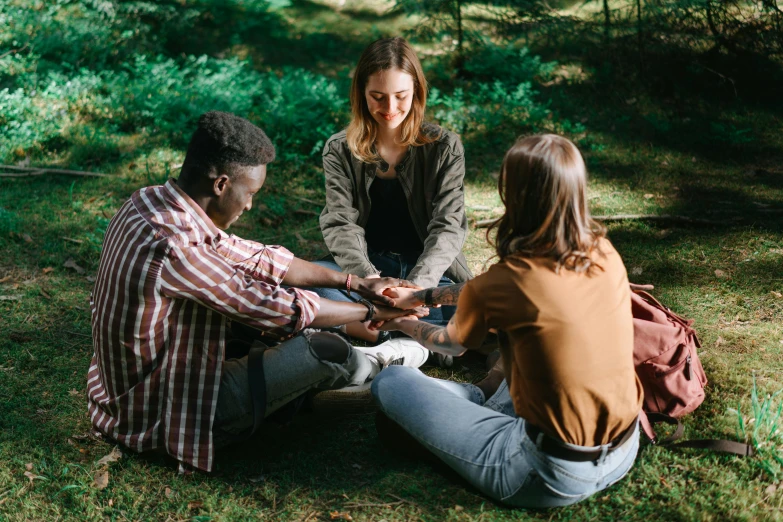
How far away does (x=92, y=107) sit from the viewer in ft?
25.6

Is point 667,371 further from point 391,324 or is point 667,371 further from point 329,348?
point 329,348

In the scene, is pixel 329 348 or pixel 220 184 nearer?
pixel 220 184

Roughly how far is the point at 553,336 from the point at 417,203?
6.87 feet

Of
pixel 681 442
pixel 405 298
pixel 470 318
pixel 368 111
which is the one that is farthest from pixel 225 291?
pixel 681 442

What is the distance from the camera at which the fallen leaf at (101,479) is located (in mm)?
3205

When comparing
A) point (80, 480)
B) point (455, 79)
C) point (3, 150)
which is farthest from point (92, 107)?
point (80, 480)

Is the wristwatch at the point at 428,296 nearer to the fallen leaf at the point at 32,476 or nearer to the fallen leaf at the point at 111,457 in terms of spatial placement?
the fallen leaf at the point at 111,457

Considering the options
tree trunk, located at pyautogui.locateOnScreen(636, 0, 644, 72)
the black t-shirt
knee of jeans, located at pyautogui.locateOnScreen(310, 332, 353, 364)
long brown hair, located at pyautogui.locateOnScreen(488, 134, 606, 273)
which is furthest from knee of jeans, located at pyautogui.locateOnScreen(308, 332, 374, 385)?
tree trunk, located at pyautogui.locateOnScreen(636, 0, 644, 72)

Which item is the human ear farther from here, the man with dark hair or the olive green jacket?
the olive green jacket

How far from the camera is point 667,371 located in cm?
323

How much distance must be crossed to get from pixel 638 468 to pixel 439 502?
91 centimetres

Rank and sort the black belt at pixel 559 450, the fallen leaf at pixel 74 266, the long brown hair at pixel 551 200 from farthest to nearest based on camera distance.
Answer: the fallen leaf at pixel 74 266
the black belt at pixel 559 450
the long brown hair at pixel 551 200

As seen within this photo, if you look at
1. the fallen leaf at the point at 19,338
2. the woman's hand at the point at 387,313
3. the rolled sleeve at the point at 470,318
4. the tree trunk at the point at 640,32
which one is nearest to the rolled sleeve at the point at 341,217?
the woman's hand at the point at 387,313

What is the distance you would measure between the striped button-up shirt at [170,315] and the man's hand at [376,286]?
65 centimetres
